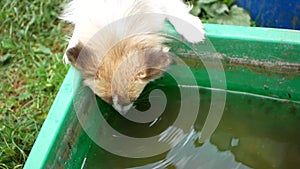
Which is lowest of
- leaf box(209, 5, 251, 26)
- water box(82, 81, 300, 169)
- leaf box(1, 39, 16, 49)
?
water box(82, 81, 300, 169)

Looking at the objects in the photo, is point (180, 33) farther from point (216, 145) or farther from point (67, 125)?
point (67, 125)

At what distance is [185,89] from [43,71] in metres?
1.16

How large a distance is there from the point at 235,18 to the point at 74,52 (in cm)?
159

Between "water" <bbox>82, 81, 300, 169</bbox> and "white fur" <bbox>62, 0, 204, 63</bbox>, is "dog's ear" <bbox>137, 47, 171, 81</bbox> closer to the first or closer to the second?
"white fur" <bbox>62, 0, 204, 63</bbox>

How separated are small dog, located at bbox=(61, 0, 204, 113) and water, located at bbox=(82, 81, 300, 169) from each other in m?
0.35

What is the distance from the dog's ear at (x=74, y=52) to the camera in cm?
257

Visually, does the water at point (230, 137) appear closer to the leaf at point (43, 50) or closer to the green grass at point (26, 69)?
the green grass at point (26, 69)

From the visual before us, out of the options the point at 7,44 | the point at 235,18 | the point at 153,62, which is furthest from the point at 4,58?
the point at 235,18

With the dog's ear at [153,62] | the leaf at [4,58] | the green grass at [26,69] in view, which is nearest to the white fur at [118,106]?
the dog's ear at [153,62]

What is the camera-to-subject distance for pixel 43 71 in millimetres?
3697

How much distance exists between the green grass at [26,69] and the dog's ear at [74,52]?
88cm

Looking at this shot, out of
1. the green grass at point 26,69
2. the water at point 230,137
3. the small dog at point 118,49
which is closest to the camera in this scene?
the small dog at point 118,49

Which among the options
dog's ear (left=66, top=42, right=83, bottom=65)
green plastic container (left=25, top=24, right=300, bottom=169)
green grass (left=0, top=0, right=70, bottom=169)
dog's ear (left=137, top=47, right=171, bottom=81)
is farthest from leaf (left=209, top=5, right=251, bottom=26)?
dog's ear (left=66, top=42, right=83, bottom=65)

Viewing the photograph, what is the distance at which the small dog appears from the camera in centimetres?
262
